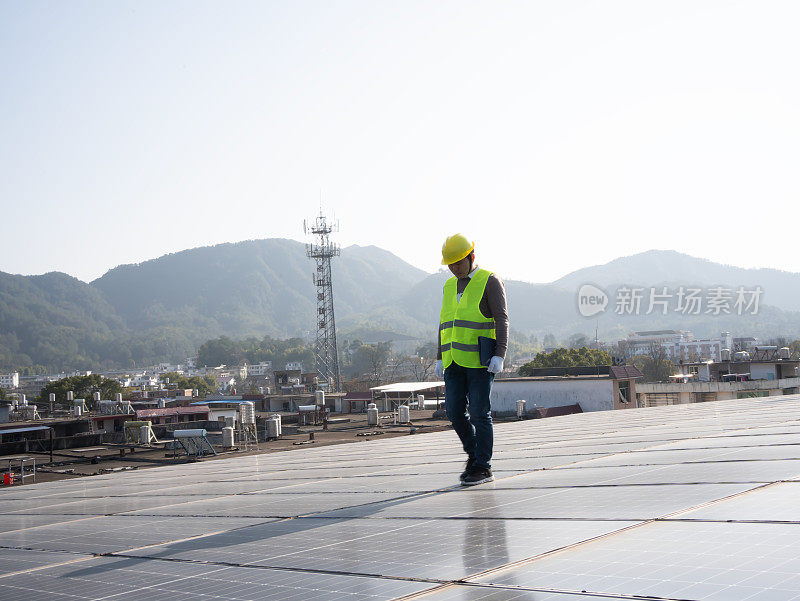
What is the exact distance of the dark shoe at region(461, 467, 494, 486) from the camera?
5.72m

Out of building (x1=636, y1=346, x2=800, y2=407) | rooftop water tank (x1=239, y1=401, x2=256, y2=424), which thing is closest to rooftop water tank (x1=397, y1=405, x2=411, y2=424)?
rooftop water tank (x1=239, y1=401, x2=256, y2=424)

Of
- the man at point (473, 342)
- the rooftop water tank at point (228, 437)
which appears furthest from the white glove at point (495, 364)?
the rooftop water tank at point (228, 437)

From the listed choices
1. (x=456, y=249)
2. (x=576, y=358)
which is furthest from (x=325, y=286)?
(x=456, y=249)

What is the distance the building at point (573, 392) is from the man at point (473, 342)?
38.0 m

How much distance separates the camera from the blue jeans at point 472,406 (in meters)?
→ 5.96

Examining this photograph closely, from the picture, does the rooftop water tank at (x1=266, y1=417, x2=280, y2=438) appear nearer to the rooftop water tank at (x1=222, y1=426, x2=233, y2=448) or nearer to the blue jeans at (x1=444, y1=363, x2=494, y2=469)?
the rooftop water tank at (x1=222, y1=426, x2=233, y2=448)

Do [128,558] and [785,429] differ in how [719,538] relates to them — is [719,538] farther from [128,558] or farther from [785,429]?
[785,429]

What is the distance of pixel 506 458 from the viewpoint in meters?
7.75

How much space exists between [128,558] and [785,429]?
609 centimetres

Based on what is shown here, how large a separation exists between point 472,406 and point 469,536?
93.5 inches

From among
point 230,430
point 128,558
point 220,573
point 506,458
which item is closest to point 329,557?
point 220,573

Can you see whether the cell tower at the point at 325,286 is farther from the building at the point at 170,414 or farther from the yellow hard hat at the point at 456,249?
the yellow hard hat at the point at 456,249

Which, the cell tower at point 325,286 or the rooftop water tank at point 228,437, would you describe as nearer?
the rooftop water tank at point 228,437

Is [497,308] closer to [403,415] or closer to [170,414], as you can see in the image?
[403,415]
